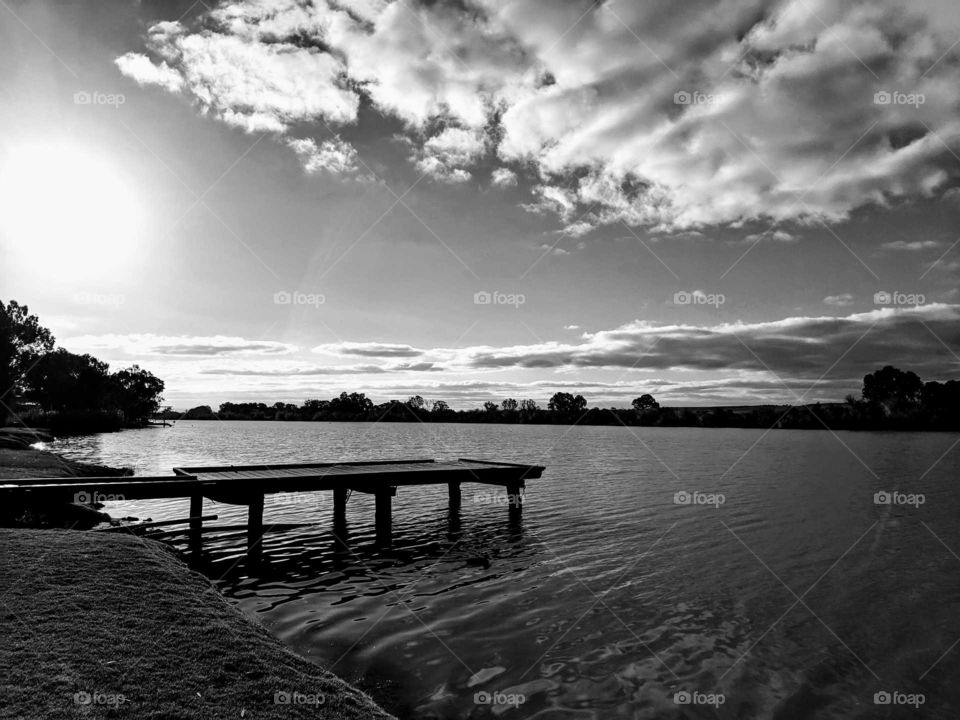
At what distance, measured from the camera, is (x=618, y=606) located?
517 inches

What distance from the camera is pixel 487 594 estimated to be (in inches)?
542

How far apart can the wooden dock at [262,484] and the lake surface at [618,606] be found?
115cm

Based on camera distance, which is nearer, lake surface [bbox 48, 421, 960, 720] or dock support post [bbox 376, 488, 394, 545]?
lake surface [bbox 48, 421, 960, 720]

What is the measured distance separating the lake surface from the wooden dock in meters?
1.15

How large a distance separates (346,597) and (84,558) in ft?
18.1

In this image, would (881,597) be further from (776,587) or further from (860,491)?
(860,491)

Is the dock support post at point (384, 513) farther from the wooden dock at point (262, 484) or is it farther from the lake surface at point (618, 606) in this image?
the lake surface at point (618, 606)

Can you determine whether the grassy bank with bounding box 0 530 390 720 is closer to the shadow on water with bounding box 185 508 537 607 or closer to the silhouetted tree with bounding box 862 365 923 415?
the shadow on water with bounding box 185 508 537 607

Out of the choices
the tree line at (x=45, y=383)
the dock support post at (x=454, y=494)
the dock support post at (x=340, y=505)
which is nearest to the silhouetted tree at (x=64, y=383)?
the tree line at (x=45, y=383)

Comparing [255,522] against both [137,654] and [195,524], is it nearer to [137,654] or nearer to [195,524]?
[195,524]

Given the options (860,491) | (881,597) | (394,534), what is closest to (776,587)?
(881,597)

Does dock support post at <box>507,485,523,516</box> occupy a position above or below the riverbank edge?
below

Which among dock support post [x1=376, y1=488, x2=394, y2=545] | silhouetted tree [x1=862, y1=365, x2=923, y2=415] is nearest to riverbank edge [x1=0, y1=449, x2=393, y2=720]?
dock support post [x1=376, y1=488, x2=394, y2=545]

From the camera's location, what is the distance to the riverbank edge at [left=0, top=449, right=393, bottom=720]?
6160mm
